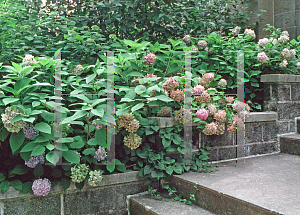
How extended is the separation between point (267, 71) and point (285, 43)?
0.40 metres

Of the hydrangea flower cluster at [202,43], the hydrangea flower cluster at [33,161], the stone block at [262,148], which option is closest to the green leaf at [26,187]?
the hydrangea flower cluster at [33,161]

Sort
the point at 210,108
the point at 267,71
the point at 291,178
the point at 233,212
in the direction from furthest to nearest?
the point at 267,71 < the point at 210,108 < the point at 291,178 < the point at 233,212

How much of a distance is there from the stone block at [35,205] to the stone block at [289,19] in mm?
4229

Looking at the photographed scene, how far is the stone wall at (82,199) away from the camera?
162 centimetres

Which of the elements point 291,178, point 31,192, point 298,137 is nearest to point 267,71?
point 298,137

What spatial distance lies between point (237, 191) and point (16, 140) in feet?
4.41

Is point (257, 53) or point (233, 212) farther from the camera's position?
point (257, 53)

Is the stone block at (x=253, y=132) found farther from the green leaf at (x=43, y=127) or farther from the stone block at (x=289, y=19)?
the stone block at (x=289, y=19)

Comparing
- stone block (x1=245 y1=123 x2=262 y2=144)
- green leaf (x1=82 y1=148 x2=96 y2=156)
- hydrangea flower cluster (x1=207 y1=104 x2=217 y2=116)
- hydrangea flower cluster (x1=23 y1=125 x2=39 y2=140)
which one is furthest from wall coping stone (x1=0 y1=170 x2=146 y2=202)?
stone block (x1=245 y1=123 x2=262 y2=144)

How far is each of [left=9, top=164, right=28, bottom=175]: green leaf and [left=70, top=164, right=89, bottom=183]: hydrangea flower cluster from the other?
0.29 meters

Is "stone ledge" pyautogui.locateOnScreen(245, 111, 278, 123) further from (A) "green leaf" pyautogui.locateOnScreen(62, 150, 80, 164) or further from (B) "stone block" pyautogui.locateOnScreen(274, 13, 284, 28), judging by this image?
(B) "stone block" pyautogui.locateOnScreen(274, 13, 284, 28)

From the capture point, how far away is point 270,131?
8.54ft

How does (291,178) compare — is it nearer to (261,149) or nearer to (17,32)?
(261,149)

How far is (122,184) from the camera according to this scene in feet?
6.21
